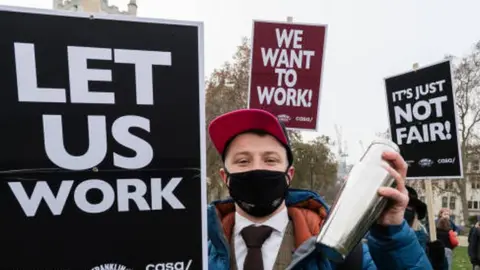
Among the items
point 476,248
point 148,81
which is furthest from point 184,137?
point 476,248

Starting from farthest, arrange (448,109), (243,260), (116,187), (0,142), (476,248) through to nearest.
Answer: (476,248) → (448,109) → (243,260) → (116,187) → (0,142)

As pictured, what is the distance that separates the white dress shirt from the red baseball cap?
0.24 m

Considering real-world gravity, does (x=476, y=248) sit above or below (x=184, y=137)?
below

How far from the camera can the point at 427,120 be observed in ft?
14.7

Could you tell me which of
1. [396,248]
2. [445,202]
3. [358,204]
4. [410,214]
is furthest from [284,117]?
[445,202]

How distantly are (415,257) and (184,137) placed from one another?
850mm

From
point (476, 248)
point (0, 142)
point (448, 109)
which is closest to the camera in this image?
point (0, 142)

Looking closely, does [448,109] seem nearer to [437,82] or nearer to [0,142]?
[437,82]

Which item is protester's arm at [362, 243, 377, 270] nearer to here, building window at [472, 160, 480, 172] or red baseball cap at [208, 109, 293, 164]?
red baseball cap at [208, 109, 293, 164]

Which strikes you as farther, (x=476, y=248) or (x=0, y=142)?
(x=476, y=248)

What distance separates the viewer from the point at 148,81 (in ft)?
5.07

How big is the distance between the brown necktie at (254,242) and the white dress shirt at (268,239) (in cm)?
2

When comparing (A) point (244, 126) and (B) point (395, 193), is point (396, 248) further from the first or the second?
(A) point (244, 126)

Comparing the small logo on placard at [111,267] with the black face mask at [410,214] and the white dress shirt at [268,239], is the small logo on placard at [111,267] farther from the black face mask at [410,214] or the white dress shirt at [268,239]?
the black face mask at [410,214]
